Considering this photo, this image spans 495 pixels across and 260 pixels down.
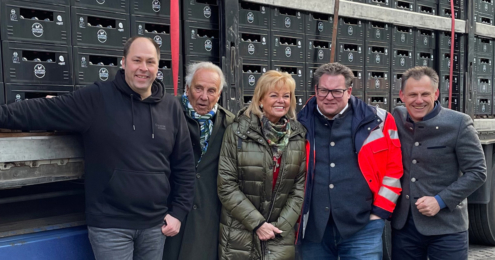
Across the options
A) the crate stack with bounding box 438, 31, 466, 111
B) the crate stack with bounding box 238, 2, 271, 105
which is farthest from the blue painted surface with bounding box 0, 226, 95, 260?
the crate stack with bounding box 438, 31, 466, 111

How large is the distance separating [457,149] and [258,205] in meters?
1.22

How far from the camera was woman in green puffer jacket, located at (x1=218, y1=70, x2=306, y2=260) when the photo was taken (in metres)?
2.94

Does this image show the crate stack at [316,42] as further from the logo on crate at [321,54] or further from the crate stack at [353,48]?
the crate stack at [353,48]

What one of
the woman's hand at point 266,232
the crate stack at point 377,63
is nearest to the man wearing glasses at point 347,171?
the woman's hand at point 266,232

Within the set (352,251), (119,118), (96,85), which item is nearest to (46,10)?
(96,85)

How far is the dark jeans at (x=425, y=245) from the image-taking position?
3039mm

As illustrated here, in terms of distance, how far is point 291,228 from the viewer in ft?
9.89

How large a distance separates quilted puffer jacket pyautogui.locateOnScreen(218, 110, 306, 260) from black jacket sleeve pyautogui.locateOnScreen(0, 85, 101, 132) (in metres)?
0.81

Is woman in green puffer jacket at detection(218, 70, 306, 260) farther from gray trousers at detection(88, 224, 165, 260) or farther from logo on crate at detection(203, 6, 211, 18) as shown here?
logo on crate at detection(203, 6, 211, 18)

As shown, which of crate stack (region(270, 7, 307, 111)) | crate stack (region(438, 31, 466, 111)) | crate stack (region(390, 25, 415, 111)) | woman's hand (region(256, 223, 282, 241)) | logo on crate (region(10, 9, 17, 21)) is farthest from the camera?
crate stack (region(438, 31, 466, 111))

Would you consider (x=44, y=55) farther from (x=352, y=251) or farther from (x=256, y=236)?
(x=352, y=251)

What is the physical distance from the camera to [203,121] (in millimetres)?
3062

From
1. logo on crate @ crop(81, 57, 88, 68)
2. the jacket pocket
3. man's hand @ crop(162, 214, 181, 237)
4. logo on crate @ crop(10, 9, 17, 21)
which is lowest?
man's hand @ crop(162, 214, 181, 237)

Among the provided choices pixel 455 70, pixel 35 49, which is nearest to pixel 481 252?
pixel 455 70
